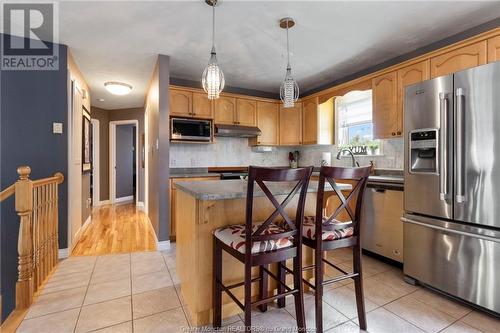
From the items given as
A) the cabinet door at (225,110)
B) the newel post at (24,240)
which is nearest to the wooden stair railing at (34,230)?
the newel post at (24,240)

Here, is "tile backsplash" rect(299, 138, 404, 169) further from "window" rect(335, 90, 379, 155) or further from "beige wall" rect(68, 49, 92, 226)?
"beige wall" rect(68, 49, 92, 226)

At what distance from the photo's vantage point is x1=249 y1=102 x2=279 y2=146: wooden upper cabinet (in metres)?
4.48

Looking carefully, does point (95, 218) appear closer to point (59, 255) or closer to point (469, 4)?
point (59, 255)

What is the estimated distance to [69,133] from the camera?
117 inches

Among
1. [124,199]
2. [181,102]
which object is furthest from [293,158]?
[124,199]

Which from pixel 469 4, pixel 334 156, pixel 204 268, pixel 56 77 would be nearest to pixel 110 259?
pixel 204 268

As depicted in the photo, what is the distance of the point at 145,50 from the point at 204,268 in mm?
2668

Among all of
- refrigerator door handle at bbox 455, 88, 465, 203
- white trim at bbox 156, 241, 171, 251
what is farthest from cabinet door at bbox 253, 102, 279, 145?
refrigerator door handle at bbox 455, 88, 465, 203

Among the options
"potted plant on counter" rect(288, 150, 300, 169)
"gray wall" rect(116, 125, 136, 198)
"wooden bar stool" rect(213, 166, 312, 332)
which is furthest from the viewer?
"gray wall" rect(116, 125, 136, 198)

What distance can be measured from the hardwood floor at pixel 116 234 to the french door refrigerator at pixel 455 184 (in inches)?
117

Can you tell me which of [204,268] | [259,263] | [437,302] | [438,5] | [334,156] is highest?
[438,5]

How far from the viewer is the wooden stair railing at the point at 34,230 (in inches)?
76.0

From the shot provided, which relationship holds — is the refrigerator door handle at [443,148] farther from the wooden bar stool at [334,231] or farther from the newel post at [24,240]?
the newel post at [24,240]

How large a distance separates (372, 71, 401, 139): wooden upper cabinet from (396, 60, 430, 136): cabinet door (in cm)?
4
